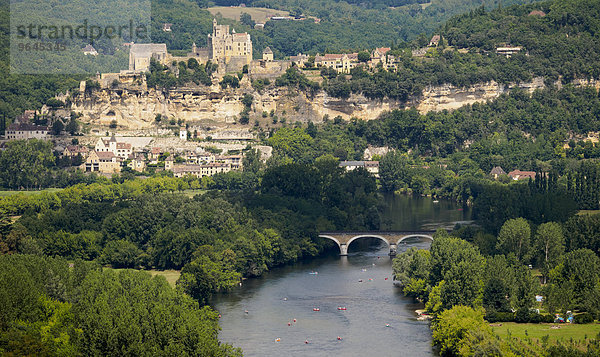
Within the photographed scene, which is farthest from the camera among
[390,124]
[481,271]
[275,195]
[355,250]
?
[390,124]

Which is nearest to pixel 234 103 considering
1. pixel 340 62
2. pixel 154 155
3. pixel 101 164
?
pixel 340 62

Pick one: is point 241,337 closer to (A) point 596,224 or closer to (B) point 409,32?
(A) point 596,224

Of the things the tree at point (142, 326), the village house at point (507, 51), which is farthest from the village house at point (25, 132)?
the tree at point (142, 326)

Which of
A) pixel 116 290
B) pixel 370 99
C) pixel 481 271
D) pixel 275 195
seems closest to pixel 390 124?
pixel 370 99

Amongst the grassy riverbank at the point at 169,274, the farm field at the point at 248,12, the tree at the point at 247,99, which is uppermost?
the farm field at the point at 248,12

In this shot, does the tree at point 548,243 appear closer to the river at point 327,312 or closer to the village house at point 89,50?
the river at point 327,312

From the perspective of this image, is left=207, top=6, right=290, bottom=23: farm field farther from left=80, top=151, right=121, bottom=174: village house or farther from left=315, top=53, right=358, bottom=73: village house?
left=80, top=151, right=121, bottom=174: village house

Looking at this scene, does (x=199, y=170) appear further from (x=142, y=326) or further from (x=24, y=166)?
(x=142, y=326)

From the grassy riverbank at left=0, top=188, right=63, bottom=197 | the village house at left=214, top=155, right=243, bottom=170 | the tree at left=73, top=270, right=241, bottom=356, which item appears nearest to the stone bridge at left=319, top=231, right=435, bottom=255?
the tree at left=73, top=270, right=241, bottom=356
